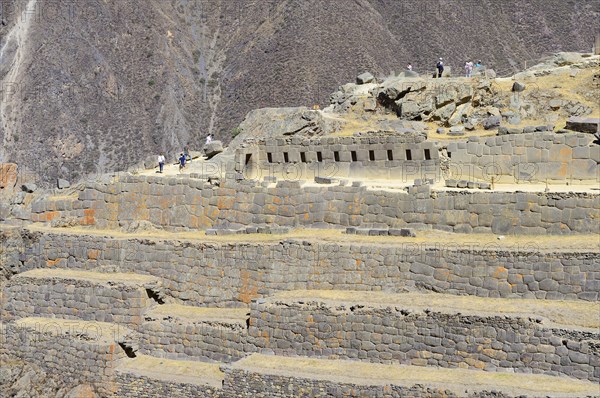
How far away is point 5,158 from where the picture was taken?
210ft

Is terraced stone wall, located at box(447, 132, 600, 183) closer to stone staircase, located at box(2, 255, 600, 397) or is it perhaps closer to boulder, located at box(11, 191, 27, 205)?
stone staircase, located at box(2, 255, 600, 397)

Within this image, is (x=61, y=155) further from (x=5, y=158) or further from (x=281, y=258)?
(x=281, y=258)

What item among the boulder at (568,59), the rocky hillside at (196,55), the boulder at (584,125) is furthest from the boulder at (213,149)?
the rocky hillside at (196,55)

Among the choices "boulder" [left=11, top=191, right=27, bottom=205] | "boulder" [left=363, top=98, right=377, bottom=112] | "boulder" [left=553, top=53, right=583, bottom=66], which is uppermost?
"boulder" [left=553, top=53, right=583, bottom=66]

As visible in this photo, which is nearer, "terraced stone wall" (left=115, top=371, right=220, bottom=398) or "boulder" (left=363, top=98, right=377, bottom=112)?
"terraced stone wall" (left=115, top=371, right=220, bottom=398)

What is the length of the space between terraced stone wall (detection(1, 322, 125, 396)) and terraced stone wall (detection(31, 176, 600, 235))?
3968 millimetres

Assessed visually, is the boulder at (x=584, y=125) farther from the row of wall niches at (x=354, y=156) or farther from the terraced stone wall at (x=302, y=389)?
the terraced stone wall at (x=302, y=389)

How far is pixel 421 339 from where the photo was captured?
68.0 ft

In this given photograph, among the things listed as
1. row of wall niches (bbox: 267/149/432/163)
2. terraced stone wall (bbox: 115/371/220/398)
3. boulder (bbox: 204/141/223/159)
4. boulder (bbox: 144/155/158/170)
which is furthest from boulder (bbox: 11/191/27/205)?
terraced stone wall (bbox: 115/371/220/398)

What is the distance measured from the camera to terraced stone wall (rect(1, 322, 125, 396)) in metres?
23.5

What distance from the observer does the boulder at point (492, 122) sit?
101 ft

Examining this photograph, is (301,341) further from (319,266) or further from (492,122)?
(492,122)

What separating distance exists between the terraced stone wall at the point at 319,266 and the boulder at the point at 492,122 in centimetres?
945

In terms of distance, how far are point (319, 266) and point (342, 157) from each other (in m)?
6.38
